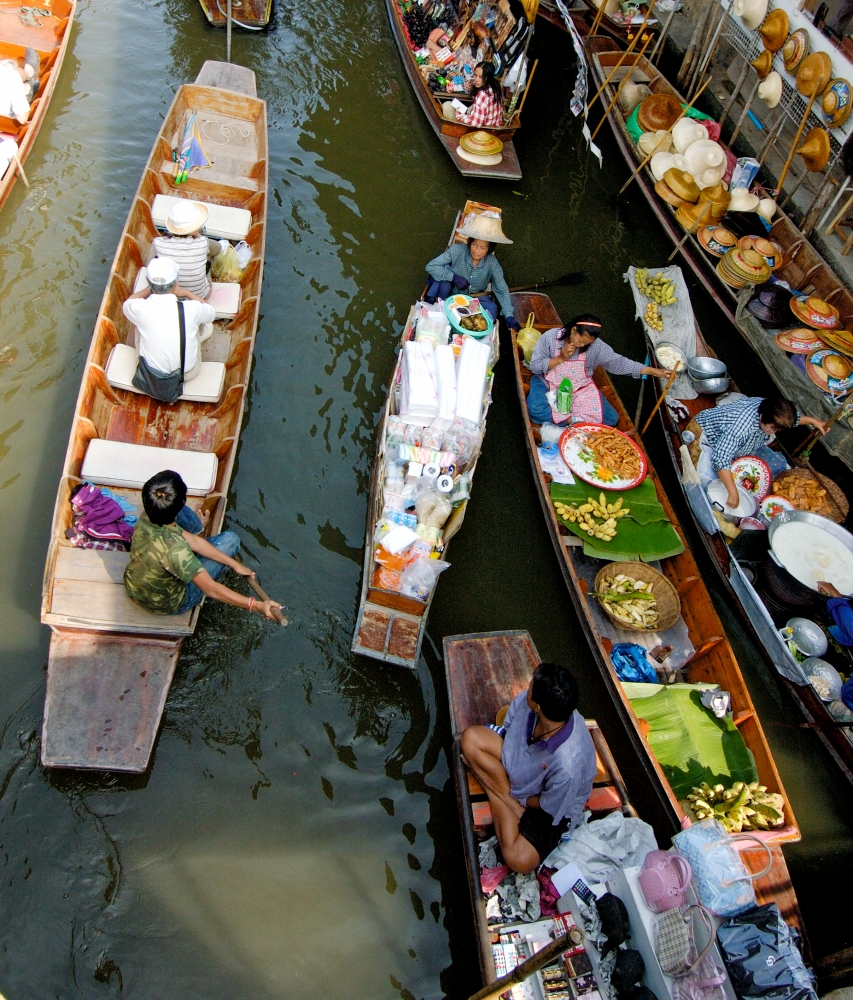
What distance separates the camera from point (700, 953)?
3.66 meters

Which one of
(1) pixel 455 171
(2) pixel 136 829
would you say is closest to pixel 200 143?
(1) pixel 455 171

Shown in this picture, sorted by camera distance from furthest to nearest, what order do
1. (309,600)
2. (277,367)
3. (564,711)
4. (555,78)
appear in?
(555,78), (277,367), (309,600), (564,711)

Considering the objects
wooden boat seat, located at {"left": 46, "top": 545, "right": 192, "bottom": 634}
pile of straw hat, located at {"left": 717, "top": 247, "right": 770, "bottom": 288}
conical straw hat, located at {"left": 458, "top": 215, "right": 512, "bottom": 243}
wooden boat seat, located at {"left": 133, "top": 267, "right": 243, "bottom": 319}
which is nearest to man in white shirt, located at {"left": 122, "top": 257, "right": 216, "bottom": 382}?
wooden boat seat, located at {"left": 133, "top": 267, "right": 243, "bottom": 319}

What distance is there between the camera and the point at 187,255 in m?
6.77

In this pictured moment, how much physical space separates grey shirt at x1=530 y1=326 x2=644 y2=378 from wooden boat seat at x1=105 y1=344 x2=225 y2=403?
333 centimetres

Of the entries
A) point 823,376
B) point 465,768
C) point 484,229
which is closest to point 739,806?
point 465,768

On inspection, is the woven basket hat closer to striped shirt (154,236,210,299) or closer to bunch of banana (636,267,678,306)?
bunch of banana (636,267,678,306)

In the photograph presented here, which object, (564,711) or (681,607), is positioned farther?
(681,607)

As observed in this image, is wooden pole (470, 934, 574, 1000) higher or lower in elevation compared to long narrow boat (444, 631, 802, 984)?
higher

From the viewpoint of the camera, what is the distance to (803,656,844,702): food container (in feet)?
20.7

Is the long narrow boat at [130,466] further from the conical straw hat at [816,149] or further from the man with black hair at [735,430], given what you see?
the conical straw hat at [816,149]

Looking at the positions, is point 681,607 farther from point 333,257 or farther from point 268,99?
point 268,99

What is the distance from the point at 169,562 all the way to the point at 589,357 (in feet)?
16.3

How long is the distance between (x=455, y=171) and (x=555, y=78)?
4614 millimetres
